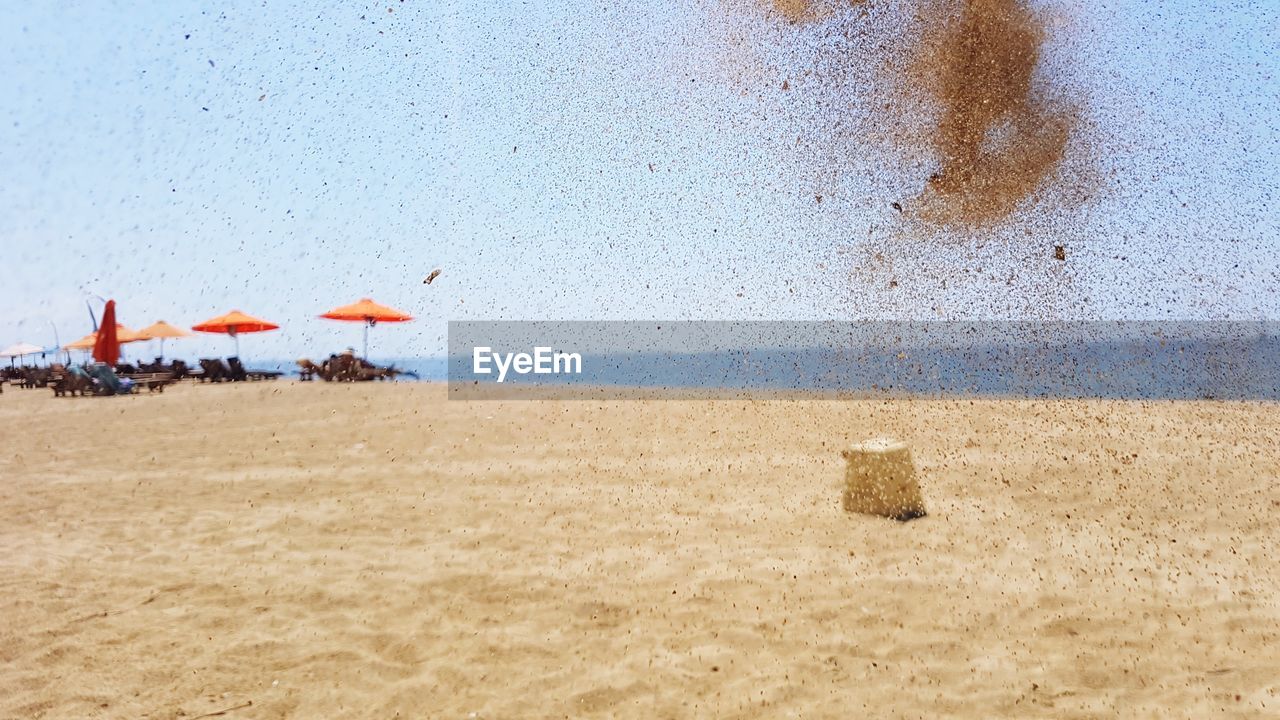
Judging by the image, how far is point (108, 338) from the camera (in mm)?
21156

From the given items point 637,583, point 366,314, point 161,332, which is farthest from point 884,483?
point 161,332

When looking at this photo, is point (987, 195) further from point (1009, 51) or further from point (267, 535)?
point (267, 535)

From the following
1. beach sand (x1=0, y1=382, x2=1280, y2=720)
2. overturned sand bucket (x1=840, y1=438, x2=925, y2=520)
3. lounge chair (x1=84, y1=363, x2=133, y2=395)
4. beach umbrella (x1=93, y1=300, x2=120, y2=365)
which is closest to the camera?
beach sand (x1=0, y1=382, x2=1280, y2=720)

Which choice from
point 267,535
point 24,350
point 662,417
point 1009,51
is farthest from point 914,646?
point 24,350

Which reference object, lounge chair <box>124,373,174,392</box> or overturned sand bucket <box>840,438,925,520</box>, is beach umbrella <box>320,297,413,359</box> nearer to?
lounge chair <box>124,373,174,392</box>

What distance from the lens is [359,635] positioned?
4.45m

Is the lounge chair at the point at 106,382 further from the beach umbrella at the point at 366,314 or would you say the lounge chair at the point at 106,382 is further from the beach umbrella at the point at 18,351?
the beach umbrella at the point at 18,351

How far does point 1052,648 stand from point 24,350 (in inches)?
1748

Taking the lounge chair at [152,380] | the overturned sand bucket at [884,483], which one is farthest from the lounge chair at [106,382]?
the overturned sand bucket at [884,483]

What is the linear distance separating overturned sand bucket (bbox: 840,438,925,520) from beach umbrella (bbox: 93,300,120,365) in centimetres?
2181

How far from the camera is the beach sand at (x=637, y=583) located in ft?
12.5

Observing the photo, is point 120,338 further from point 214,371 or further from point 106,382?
point 106,382

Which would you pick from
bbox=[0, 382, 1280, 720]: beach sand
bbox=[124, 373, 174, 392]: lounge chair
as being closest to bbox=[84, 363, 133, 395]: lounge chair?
bbox=[124, 373, 174, 392]: lounge chair

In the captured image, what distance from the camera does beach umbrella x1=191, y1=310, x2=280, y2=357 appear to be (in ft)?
82.8
